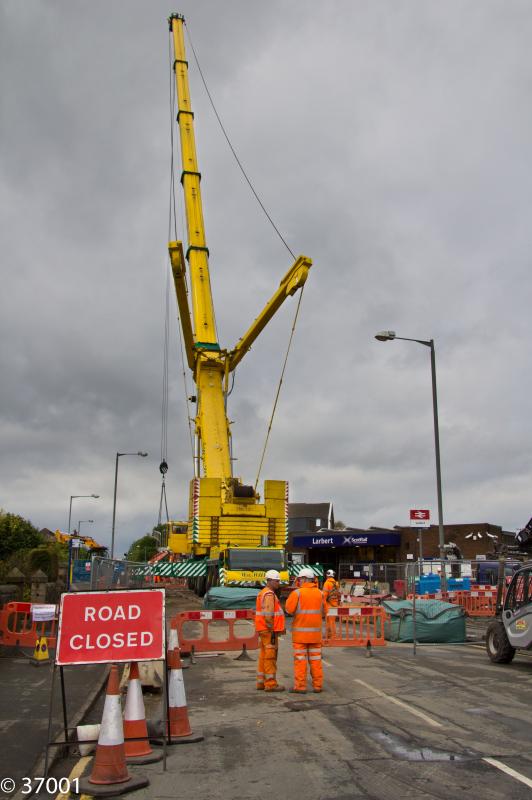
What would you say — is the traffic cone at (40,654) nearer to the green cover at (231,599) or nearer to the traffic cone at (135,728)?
the traffic cone at (135,728)

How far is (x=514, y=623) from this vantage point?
511 inches

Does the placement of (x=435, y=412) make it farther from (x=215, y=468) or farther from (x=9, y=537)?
(x=9, y=537)

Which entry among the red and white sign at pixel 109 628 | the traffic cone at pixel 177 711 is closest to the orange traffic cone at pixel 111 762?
the red and white sign at pixel 109 628

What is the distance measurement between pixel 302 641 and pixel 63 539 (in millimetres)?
49858

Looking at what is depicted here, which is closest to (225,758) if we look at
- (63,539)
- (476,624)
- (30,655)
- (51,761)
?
(51,761)

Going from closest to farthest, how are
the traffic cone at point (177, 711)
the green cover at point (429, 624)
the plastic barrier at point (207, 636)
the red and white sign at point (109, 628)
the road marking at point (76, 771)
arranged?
the road marking at point (76, 771)
the red and white sign at point (109, 628)
the traffic cone at point (177, 711)
the plastic barrier at point (207, 636)
the green cover at point (429, 624)

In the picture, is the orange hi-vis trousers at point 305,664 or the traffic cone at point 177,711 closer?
the traffic cone at point 177,711

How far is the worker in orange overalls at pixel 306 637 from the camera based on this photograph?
10.1 meters

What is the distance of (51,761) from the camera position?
6582 mm

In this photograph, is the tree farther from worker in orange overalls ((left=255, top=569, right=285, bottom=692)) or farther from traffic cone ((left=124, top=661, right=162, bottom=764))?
traffic cone ((left=124, top=661, right=162, bottom=764))

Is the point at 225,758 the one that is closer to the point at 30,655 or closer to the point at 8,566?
the point at 30,655

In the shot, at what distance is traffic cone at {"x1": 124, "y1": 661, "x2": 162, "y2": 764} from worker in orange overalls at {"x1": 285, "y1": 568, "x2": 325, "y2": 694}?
135 inches

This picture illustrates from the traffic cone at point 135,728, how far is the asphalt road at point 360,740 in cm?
23

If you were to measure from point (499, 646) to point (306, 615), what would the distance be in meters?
5.39
